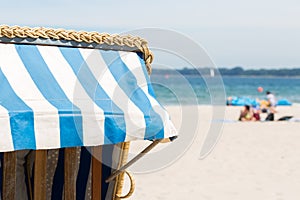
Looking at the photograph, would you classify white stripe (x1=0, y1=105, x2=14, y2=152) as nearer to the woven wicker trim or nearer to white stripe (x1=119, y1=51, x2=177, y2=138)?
the woven wicker trim

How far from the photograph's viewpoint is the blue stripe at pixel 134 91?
11.1ft

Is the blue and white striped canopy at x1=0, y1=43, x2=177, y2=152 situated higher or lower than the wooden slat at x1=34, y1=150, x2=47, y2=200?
higher

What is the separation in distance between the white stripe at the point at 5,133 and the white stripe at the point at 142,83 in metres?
0.91

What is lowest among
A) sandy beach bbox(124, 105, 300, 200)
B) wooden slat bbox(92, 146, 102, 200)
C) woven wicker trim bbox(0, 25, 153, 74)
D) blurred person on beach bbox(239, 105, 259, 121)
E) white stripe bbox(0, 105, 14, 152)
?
blurred person on beach bbox(239, 105, 259, 121)

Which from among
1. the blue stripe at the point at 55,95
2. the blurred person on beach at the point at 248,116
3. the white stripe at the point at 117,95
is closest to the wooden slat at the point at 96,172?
the white stripe at the point at 117,95

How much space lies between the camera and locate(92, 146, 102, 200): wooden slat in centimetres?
370

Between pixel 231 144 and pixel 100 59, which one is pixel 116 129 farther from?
pixel 231 144

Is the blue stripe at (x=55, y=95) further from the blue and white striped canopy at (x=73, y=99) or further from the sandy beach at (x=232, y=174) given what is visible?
the sandy beach at (x=232, y=174)

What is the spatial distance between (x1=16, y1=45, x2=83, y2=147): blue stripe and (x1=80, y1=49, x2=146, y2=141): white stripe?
0.92 ft

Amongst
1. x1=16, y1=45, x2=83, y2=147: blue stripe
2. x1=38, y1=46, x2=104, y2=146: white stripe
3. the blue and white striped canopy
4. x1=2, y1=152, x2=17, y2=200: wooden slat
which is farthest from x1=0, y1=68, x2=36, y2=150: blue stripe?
Result: x1=2, y1=152, x2=17, y2=200: wooden slat

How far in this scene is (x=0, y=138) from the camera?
2.92 m

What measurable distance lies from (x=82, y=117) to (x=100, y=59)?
19.9 inches

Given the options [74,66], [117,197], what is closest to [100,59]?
[74,66]

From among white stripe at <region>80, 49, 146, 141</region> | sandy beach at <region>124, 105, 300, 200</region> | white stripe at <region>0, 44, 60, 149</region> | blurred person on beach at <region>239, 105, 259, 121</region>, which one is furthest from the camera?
blurred person on beach at <region>239, 105, 259, 121</region>
